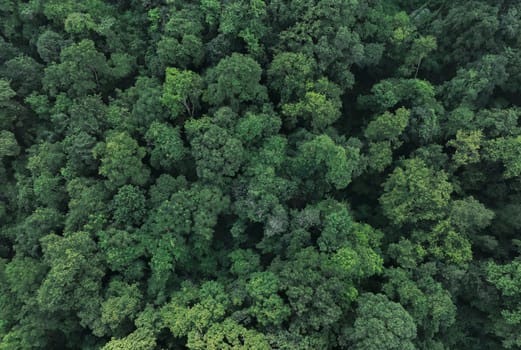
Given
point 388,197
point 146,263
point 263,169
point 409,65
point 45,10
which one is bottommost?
point 146,263

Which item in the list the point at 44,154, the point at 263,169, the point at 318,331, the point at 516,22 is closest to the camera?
the point at 318,331

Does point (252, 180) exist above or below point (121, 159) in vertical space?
below

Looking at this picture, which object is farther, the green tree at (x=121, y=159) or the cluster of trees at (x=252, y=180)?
the green tree at (x=121, y=159)

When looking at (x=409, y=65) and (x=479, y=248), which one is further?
(x=409, y=65)

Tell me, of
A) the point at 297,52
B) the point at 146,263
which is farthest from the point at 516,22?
the point at 146,263

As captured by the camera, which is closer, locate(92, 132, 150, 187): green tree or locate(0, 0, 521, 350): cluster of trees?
locate(0, 0, 521, 350): cluster of trees

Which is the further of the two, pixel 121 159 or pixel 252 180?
pixel 252 180

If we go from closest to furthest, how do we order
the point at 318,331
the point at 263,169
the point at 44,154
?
1. the point at 318,331
2. the point at 263,169
3. the point at 44,154

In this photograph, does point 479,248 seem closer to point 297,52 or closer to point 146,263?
point 297,52
